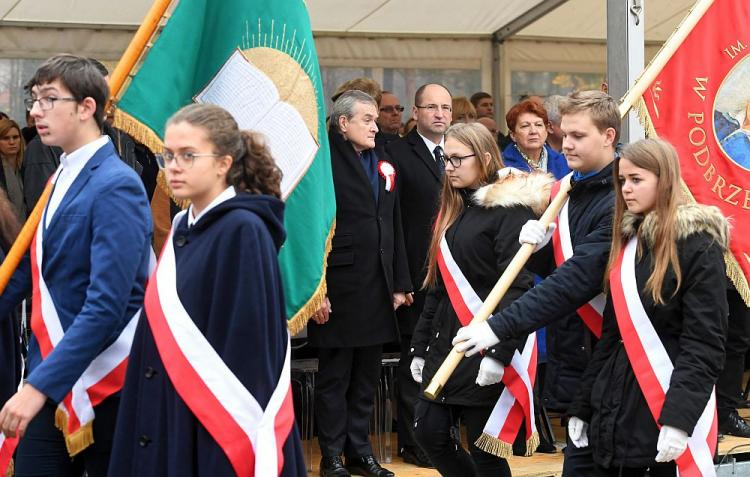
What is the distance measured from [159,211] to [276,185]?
3.23m

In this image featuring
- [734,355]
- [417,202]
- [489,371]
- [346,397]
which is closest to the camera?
[489,371]

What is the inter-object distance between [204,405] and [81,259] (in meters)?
0.76

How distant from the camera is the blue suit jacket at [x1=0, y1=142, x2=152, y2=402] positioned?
371 centimetres

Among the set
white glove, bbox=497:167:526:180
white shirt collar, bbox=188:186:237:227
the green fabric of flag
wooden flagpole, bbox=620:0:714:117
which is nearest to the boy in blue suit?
white shirt collar, bbox=188:186:237:227

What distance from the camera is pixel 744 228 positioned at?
6.01 m

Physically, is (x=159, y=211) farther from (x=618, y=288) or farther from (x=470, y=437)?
(x=618, y=288)

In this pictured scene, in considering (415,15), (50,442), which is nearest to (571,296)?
(50,442)

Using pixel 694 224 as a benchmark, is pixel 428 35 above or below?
above

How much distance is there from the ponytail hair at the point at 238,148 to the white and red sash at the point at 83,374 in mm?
685

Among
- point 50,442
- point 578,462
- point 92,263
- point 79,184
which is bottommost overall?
point 578,462

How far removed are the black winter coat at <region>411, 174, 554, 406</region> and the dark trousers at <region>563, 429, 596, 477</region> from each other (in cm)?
67

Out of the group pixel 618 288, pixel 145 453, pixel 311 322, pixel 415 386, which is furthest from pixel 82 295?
pixel 415 386

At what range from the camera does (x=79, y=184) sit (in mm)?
3990

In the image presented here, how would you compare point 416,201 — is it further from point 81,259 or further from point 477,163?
point 81,259
